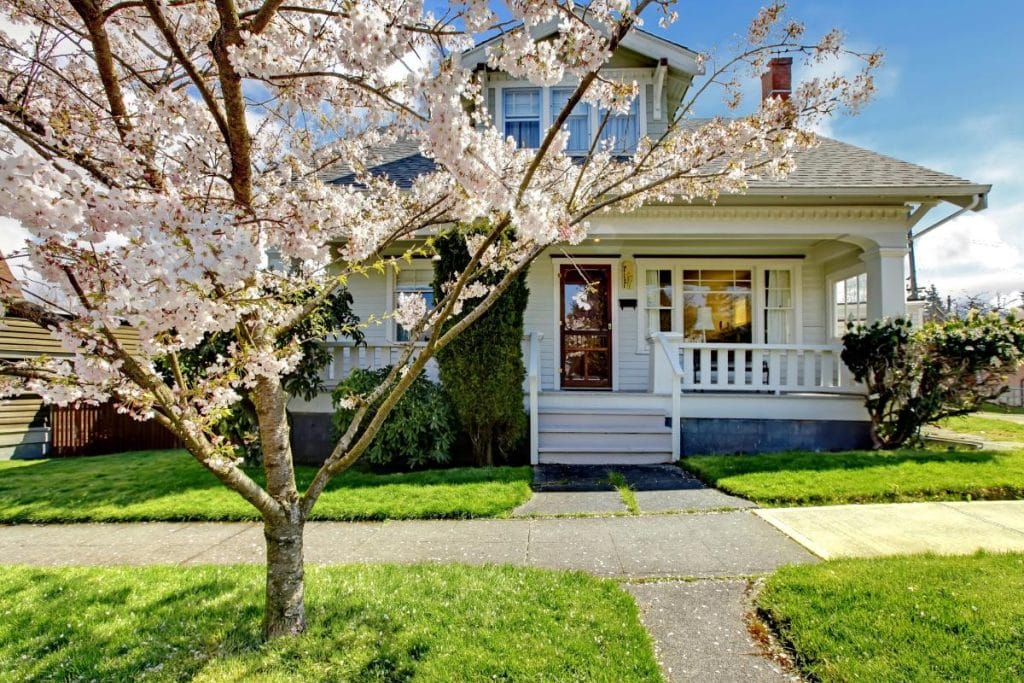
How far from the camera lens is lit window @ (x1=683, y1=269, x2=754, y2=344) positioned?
979 centimetres

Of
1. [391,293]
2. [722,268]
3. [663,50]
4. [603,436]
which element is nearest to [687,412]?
[603,436]

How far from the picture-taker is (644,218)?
806 centimetres

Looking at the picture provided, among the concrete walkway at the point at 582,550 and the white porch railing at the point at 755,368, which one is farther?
the white porch railing at the point at 755,368

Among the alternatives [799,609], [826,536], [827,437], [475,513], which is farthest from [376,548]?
[827,437]

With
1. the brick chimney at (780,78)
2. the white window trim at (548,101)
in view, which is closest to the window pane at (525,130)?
the white window trim at (548,101)

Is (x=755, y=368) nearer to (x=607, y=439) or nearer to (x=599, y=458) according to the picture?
(x=607, y=439)

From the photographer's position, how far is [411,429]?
6.83m

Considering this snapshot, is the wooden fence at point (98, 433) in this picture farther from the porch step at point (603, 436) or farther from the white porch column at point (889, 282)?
the white porch column at point (889, 282)

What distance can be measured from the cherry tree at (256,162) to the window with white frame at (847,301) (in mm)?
7231

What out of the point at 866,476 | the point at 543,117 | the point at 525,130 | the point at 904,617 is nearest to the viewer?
the point at 904,617

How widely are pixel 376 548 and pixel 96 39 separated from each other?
365 cm

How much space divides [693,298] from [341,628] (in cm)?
855

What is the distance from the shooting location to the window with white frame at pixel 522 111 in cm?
941

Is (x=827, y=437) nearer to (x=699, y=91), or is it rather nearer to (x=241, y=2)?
(x=699, y=91)
